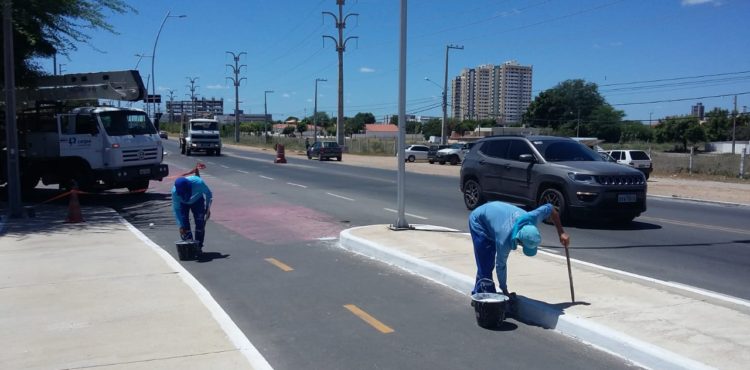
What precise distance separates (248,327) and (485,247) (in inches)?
94.7

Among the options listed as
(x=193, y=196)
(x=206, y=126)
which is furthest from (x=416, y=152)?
(x=193, y=196)

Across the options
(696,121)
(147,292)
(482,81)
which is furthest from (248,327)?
(482,81)

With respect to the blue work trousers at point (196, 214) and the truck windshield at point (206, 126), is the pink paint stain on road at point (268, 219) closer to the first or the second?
the blue work trousers at point (196, 214)

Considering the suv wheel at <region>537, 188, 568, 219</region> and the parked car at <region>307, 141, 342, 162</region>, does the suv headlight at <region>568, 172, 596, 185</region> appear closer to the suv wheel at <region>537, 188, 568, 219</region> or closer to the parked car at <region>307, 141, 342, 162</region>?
the suv wheel at <region>537, 188, 568, 219</region>

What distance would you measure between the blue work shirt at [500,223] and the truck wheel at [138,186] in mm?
15591

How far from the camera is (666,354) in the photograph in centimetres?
481

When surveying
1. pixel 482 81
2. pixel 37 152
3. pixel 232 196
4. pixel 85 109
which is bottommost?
pixel 232 196

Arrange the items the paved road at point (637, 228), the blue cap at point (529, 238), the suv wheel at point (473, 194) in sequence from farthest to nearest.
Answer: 1. the suv wheel at point (473, 194)
2. the paved road at point (637, 228)
3. the blue cap at point (529, 238)

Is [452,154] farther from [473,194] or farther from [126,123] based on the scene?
[473,194]

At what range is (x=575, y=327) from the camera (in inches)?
222

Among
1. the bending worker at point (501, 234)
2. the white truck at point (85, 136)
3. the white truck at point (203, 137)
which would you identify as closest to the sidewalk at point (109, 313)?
the bending worker at point (501, 234)

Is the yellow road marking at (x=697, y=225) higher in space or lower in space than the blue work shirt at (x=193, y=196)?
lower

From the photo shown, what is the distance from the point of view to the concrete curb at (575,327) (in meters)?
4.80

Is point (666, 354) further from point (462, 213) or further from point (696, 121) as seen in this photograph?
point (696, 121)
